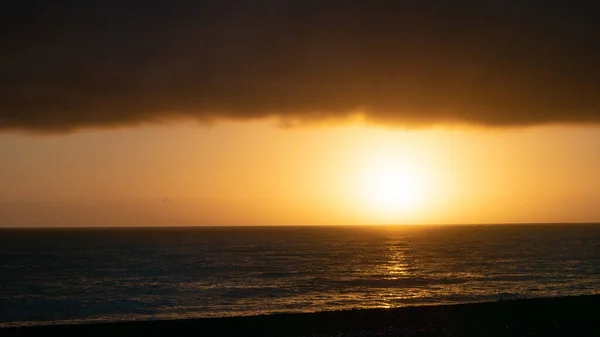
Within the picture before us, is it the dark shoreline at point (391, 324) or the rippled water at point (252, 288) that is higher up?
the dark shoreline at point (391, 324)

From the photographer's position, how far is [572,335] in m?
22.7

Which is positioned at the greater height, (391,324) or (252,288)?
(391,324)

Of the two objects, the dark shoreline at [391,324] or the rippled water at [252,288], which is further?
the rippled water at [252,288]

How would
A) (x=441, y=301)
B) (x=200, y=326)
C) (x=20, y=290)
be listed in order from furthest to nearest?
1. (x=20, y=290)
2. (x=441, y=301)
3. (x=200, y=326)

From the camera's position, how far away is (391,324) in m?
25.6

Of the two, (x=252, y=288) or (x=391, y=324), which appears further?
(x=252, y=288)

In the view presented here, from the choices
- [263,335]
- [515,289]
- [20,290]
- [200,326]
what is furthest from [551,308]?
[20,290]

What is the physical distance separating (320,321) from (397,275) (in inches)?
1681

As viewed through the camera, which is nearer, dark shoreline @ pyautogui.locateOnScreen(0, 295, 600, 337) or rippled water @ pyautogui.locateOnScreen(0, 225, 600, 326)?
dark shoreline @ pyautogui.locateOnScreen(0, 295, 600, 337)

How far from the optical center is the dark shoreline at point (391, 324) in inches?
939

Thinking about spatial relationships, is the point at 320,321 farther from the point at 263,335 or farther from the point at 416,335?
the point at 416,335

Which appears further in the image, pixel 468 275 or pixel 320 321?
pixel 468 275

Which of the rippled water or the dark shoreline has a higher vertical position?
the dark shoreline

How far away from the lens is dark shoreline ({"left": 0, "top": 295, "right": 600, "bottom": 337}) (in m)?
23.8
